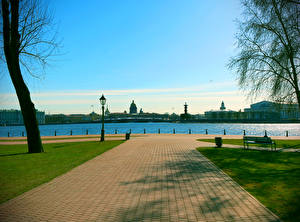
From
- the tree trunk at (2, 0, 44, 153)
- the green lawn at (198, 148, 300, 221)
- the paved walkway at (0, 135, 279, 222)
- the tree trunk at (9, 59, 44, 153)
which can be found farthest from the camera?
the tree trunk at (9, 59, 44, 153)

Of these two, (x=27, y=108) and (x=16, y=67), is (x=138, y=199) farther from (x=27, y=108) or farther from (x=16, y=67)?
(x=16, y=67)

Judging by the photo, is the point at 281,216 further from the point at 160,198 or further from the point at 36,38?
the point at 36,38

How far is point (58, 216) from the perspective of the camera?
4836 mm

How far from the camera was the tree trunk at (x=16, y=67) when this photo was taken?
1384cm

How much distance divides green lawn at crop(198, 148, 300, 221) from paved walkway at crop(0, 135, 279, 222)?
370 mm

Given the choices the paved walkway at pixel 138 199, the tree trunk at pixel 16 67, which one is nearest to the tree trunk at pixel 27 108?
the tree trunk at pixel 16 67

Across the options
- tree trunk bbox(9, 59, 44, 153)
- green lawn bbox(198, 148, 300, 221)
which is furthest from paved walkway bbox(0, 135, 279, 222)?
tree trunk bbox(9, 59, 44, 153)

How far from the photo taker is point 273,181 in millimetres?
7477

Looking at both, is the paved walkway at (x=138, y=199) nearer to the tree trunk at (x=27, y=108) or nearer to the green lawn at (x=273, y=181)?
the green lawn at (x=273, y=181)

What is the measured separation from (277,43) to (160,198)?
14219mm

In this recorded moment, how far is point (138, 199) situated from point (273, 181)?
16.3 feet

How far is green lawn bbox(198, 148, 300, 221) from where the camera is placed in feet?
17.2

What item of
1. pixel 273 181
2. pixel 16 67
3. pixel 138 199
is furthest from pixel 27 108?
pixel 273 181

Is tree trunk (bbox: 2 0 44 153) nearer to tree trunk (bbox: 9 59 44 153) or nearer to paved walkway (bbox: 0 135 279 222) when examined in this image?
tree trunk (bbox: 9 59 44 153)
